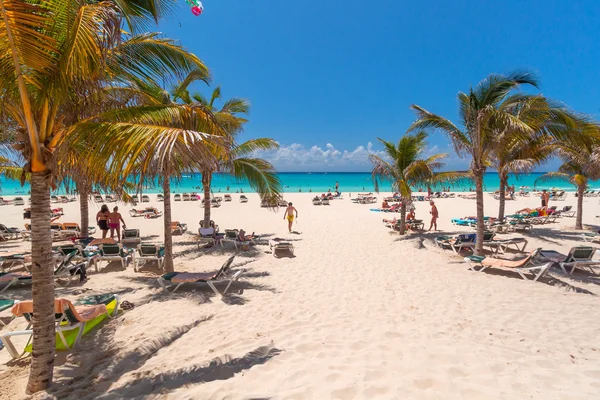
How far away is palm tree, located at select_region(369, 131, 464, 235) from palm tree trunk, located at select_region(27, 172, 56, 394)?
10.7 meters

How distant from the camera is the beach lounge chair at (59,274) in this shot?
5.79 metres

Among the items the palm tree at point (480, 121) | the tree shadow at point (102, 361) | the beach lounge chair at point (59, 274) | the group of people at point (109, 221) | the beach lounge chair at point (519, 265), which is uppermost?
the palm tree at point (480, 121)

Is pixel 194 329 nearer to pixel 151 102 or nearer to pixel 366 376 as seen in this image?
pixel 366 376

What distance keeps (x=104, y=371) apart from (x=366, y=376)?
2.97 m

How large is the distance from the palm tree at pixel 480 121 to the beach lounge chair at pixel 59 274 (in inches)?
377

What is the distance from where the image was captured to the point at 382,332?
395cm

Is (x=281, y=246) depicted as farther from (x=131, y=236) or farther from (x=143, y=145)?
(x=143, y=145)

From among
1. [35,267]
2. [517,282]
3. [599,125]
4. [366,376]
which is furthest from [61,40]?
[599,125]

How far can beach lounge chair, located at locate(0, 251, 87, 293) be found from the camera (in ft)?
19.0

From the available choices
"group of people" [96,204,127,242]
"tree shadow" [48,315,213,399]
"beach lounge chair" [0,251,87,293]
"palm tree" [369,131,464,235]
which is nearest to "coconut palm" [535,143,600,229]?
"palm tree" [369,131,464,235]

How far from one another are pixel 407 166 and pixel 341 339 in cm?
989

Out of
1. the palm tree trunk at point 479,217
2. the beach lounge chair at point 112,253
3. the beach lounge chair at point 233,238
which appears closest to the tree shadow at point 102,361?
the beach lounge chair at point 112,253

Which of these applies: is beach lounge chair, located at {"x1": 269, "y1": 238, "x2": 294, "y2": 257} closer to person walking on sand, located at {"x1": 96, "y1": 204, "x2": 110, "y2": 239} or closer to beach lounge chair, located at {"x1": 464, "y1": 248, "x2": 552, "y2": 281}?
beach lounge chair, located at {"x1": 464, "y1": 248, "x2": 552, "y2": 281}

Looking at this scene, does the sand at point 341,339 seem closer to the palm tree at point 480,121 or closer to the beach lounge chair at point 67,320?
the beach lounge chair at point 67,320
